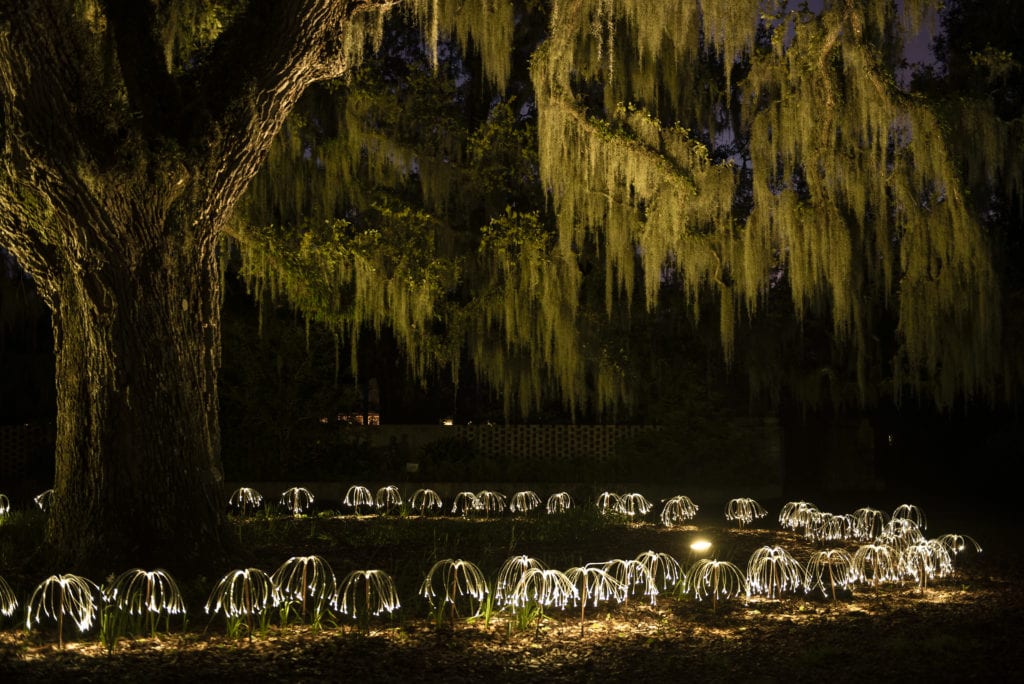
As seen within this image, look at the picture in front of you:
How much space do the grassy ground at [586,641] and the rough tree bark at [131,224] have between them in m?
0.57

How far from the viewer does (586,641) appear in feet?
16.7

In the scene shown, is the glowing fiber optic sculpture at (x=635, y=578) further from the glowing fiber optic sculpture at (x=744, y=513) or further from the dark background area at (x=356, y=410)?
the dark background area at (x=356, y=410)

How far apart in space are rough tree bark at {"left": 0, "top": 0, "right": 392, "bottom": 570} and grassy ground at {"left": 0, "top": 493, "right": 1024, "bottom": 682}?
1.87 ft

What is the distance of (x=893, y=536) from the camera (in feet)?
25.9

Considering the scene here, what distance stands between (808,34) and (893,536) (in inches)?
187

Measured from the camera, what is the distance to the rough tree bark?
6.50 m

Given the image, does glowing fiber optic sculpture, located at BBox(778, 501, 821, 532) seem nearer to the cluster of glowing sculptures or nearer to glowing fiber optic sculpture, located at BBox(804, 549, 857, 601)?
the cluster of glowing sculptures

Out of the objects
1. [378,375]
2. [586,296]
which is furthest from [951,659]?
[378,375]

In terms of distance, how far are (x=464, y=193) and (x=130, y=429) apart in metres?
7.53

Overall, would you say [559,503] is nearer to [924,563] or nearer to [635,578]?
[635,578]

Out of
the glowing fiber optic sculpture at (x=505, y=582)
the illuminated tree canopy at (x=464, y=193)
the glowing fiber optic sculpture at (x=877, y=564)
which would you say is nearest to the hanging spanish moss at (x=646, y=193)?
the illuminated tree canopy at (x=464, y=193)

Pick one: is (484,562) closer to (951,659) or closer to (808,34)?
(951,659)

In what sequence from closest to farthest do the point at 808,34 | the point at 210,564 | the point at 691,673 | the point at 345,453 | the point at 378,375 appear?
the point at 691,673 < the point at 210,564 < the point at 808,34 < the point at 345,453 < the point at 378,375

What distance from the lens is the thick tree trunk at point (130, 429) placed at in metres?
6.61
